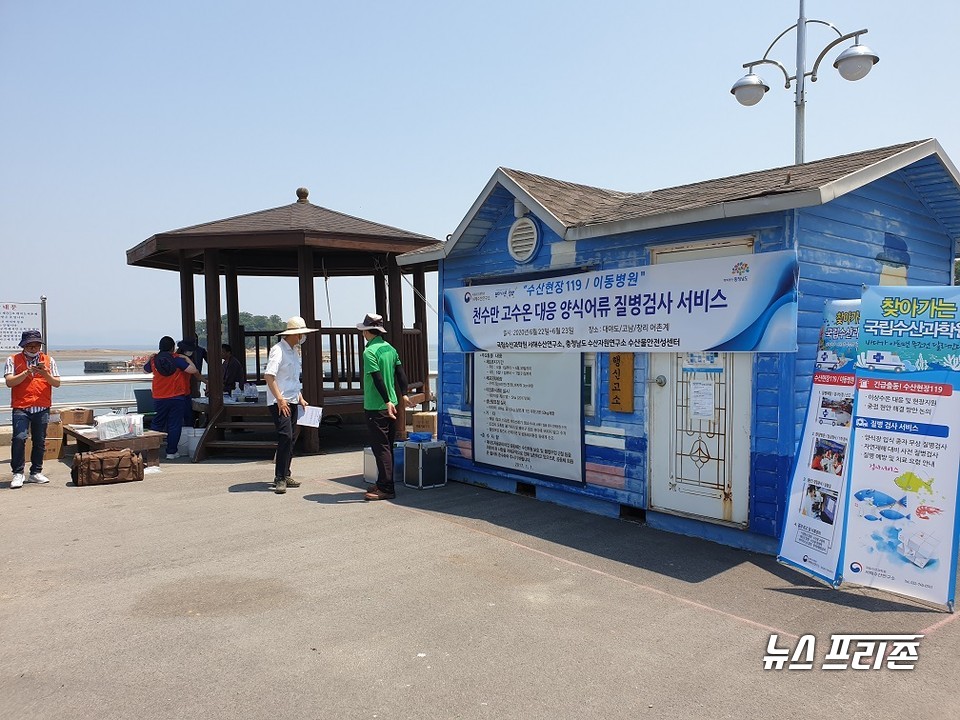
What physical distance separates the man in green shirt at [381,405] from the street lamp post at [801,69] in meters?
6.76

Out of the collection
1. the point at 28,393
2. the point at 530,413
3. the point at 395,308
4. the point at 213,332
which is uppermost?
the point at 395,308

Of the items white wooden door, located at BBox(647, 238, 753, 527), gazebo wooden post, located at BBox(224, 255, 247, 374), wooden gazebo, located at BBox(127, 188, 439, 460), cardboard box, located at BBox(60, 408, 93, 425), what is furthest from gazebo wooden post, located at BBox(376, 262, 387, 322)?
white wooden door, located at BBox(647, 238, 753, 527)

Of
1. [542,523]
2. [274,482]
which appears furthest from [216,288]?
[542,523]

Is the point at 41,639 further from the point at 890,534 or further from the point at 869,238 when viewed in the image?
the point at 869,238

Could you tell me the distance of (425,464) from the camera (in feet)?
27.8

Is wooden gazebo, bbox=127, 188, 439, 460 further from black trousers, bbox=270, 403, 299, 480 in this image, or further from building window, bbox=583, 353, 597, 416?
building window, bbox=583, 353, 597, 416

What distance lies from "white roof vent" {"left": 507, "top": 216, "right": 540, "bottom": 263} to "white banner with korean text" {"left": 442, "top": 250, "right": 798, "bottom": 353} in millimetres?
319

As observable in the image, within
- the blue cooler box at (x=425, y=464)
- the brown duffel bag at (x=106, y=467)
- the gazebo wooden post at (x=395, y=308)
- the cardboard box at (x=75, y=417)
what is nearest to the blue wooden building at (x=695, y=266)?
the blue cooler box at (x=425, y=464)

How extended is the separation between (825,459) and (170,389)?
8.97 meters

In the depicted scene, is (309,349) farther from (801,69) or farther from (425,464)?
(801,69)

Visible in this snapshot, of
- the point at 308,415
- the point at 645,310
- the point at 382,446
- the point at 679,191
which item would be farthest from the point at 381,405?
the point at 679,191

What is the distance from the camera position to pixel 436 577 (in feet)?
17.3

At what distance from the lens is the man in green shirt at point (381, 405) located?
7707mm

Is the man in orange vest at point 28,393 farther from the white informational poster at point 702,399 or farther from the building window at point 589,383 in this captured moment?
the white informational poster at point 702,399
